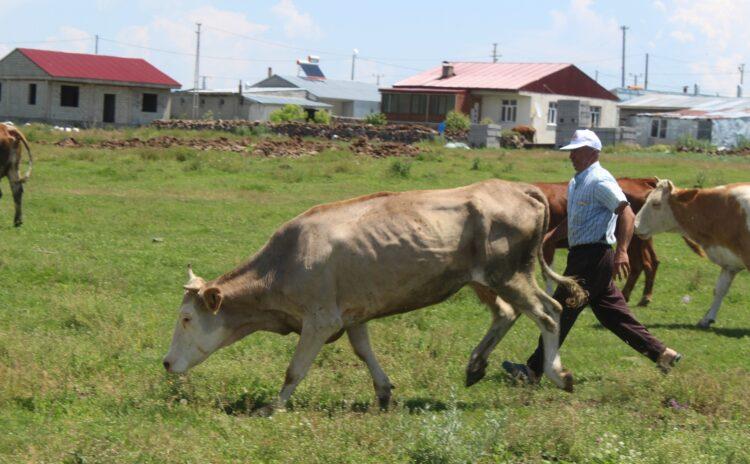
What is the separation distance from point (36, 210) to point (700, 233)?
11.8 m

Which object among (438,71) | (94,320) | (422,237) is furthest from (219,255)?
(438,71)

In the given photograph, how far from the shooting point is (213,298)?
27.3 ft

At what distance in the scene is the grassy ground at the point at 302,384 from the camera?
688cm

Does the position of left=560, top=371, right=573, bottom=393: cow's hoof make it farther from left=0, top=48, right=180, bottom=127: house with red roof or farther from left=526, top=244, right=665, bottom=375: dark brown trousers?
left=0, top=48, right=180, bottom=127: house with red roof

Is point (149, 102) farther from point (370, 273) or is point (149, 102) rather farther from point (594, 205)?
point (370, 273)

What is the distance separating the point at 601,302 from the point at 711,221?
4.13 metres

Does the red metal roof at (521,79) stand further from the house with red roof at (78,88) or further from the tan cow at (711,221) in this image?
the tan cow at (711,221)

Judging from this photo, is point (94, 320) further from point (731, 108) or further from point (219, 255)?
point (731, 108)

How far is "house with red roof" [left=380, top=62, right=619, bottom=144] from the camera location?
66.6 metres

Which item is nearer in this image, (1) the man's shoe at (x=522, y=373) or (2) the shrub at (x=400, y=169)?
(1) the man's shoe at (x=522, y=373)

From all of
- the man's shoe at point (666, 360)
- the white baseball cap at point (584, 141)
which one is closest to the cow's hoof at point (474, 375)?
the man's shoe at point (666, 360)

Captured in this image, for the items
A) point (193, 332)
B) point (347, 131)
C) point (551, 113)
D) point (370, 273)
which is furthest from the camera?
point (551, 113)

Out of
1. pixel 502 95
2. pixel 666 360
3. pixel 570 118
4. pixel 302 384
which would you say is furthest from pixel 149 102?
pixel 666 360

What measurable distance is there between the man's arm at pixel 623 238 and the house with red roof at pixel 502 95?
55.9 meters
